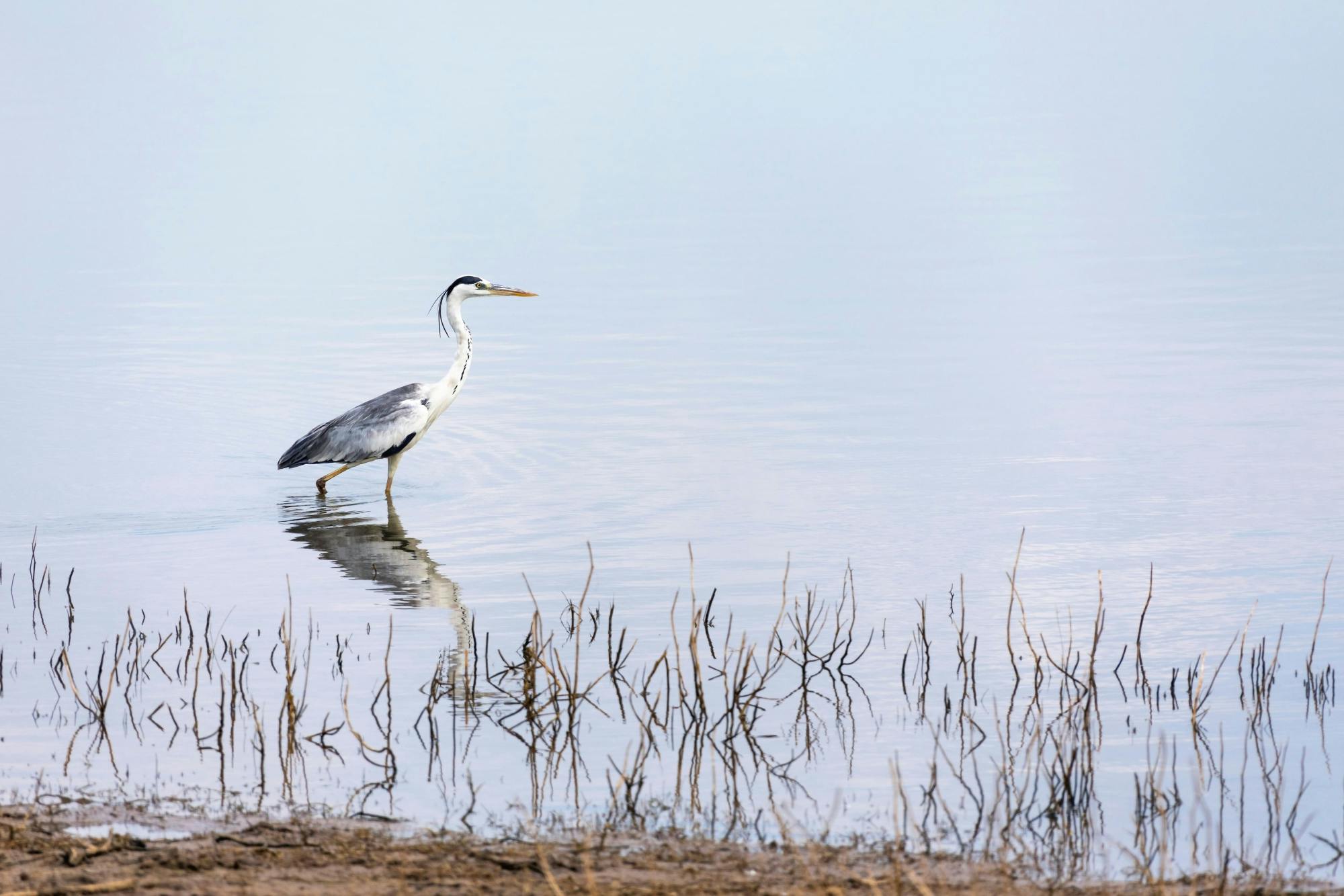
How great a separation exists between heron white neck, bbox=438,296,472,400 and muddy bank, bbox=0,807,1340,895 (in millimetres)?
9505

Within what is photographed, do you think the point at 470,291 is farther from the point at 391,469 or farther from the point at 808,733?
the point at 808,733

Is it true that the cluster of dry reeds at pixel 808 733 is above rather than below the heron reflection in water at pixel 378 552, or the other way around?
below

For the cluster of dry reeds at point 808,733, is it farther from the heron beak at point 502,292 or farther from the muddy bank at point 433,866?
the heron beak at point 502,292

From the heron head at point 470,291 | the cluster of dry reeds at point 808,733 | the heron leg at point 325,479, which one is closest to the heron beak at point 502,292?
the heron head at point 470,291

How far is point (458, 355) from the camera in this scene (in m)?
16.6

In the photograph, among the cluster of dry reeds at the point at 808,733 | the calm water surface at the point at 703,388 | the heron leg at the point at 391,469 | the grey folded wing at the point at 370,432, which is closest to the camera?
the cluster of dry reeds at the point at 808,733

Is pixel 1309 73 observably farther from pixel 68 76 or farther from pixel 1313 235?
pixel 68 76

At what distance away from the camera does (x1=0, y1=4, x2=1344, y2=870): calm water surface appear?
42.3ft

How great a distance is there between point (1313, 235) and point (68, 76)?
118737 mm

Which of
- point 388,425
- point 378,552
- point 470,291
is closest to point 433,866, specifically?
point 378,552

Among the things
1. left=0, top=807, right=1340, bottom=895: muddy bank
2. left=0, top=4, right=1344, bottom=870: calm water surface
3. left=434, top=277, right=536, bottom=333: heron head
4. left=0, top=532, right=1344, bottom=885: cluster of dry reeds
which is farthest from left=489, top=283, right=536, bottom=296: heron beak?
left=0, top=807, right=1340, bottom=895: muddy bank

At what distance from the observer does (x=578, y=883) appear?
258 inches

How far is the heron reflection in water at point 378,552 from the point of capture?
482 inches

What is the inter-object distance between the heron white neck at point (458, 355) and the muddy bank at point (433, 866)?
9505 mm
